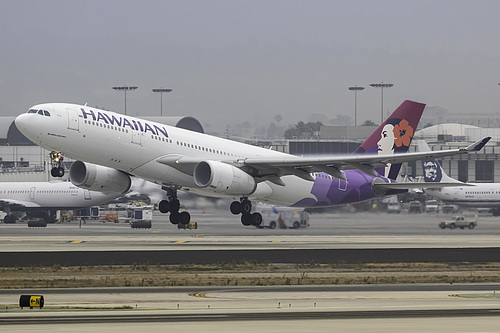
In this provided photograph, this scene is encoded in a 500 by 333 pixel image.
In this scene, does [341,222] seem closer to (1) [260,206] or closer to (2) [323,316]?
(1) [260,206]

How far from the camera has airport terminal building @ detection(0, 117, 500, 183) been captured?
114 m

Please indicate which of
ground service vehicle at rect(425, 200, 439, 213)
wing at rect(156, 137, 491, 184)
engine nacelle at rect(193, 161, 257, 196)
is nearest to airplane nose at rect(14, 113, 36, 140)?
wing at rect(156, 137, 491, 184)

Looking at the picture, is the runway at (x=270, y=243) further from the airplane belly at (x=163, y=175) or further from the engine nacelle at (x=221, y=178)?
the airplane belly at (x=163, y=175)

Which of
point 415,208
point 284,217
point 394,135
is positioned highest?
point 394,135

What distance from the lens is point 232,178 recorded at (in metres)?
49.0

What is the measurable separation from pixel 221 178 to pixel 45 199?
154 feet

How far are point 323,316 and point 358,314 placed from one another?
111cm

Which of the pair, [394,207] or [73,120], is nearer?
[73,120]

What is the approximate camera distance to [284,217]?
68.3m

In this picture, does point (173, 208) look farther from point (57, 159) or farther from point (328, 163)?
point (57, 159)

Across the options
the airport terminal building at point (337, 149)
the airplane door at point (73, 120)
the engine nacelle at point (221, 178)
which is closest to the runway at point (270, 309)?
the airplane door at point (73, 120)

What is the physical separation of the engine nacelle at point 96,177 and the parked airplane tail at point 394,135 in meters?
16.9

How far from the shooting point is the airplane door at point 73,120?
44.5 m

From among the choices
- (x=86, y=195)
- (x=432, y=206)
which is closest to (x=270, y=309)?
(x=432, y=206)
